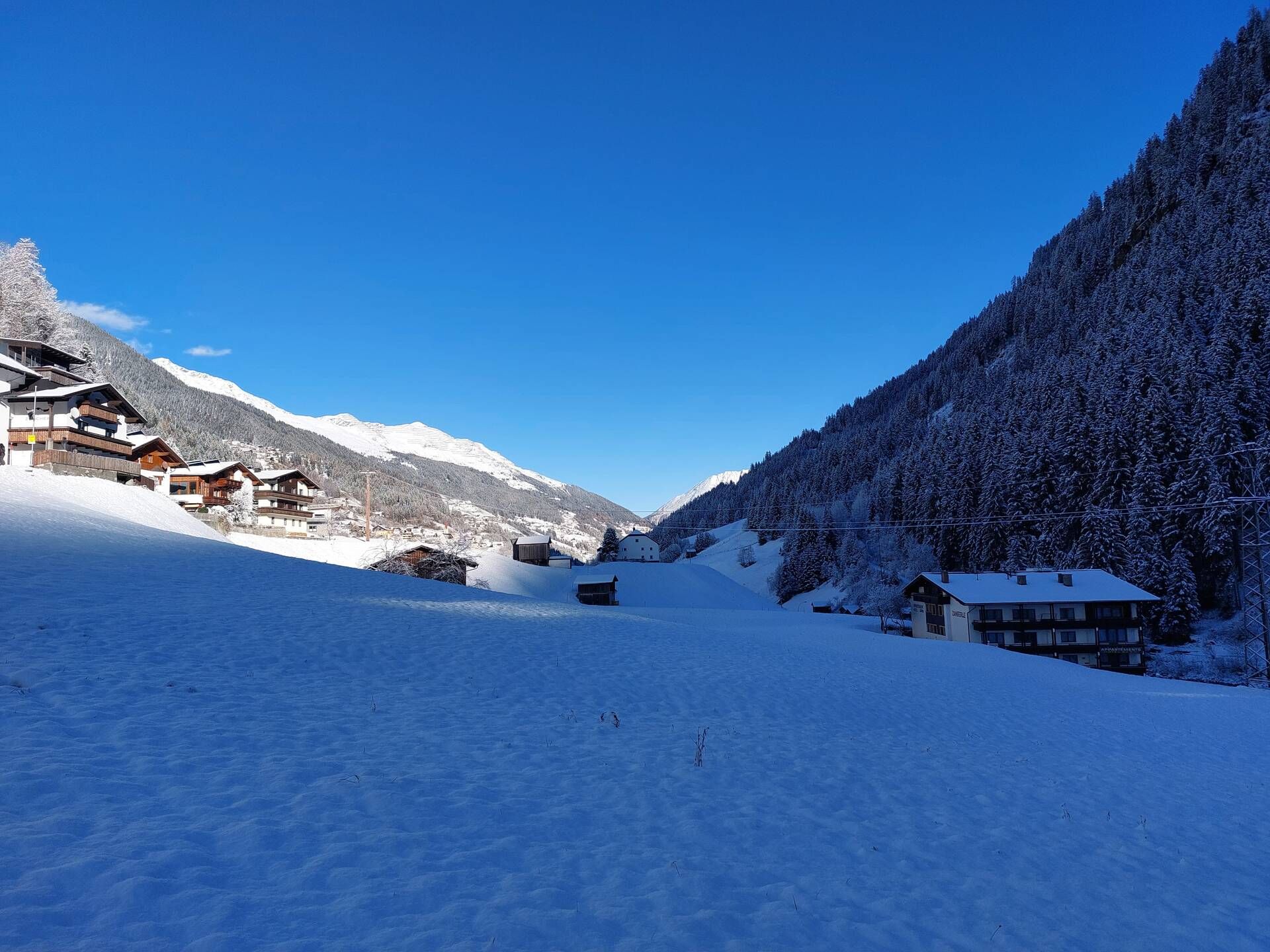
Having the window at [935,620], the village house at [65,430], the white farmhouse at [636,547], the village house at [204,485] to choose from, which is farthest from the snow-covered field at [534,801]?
the white farmhouse at [636,547]

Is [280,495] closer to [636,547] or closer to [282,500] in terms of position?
[282,500]

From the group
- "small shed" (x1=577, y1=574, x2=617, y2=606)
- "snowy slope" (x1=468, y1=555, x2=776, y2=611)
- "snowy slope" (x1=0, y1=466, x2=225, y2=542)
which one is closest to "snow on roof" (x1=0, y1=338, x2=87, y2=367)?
"snowy slope" (x1=0, y1=466, x2=225, y2=542)

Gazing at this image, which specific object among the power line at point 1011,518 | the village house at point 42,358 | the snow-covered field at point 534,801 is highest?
the village house at point 42,358

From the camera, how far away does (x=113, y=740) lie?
836 cm

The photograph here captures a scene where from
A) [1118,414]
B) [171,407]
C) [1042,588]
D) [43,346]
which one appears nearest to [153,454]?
[43,346]

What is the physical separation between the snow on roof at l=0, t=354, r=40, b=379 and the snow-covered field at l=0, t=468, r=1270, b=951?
35.9 m

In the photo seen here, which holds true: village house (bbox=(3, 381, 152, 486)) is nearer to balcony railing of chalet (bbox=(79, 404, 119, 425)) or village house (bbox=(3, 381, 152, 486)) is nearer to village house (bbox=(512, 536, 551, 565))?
balcony railing of chalet (bbox=(79, 404, 119, 425))

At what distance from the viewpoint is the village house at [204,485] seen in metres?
65.9

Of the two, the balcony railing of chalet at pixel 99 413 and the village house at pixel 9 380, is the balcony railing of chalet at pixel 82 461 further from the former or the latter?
the balcony railing of chalet at pixel 99 413

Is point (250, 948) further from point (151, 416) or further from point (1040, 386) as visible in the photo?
point (151, 416)

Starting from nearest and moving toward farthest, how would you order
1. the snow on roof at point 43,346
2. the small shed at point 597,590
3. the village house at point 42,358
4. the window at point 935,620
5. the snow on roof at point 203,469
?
the snow on roof at point 43,346 → the village house at point 42,358 → the window at point 935,620 → the snow on roof at point 203,469 → the small shed at point 597,590

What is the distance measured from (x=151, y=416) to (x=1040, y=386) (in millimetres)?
135376

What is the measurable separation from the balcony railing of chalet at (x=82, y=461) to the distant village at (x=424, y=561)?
0.26 ft

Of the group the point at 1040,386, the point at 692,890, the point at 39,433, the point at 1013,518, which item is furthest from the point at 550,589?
the point at 1040,386
